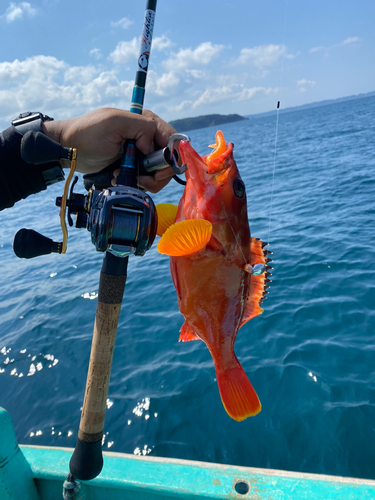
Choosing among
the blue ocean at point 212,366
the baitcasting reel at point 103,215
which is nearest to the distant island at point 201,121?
the blue ocean at point 212,366

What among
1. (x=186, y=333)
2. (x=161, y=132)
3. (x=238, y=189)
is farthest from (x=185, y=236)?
(x=161, y=132)

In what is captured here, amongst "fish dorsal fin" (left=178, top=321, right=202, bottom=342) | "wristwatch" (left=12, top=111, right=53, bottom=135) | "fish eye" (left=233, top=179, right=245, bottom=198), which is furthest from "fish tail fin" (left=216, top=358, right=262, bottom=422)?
"wristwatch" (left=12, top=111, right=53, bottom=135)

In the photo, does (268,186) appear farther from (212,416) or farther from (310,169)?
(212,416)

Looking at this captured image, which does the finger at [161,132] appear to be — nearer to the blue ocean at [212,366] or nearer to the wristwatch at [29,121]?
the wristwatch at [29,121]

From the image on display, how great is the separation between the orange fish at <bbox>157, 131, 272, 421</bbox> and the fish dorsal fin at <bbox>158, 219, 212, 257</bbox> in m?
0.13

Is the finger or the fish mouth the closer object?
the fish mouth

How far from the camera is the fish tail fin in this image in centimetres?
177

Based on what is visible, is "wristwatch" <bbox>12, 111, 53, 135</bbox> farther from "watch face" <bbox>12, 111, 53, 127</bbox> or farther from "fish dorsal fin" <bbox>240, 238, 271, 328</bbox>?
"fish dorsal fin" <bbox>240, 238, 271, 328</bbox>

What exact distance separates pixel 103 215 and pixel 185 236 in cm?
42

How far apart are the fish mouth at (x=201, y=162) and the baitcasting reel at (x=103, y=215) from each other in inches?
2.6

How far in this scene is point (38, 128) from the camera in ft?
7.58

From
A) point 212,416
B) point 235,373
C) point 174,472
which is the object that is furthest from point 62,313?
point 235,373

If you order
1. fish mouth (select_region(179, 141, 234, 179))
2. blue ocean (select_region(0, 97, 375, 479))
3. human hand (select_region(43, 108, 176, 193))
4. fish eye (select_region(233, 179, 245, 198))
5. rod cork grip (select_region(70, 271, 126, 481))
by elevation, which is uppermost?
human hand (select_region(43, 108, 176, 193))

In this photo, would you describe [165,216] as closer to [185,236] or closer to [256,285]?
[185,236]
